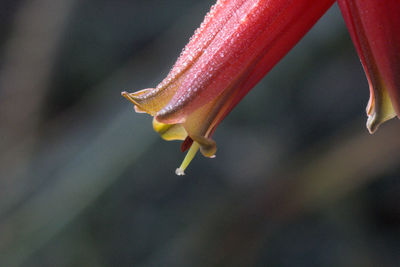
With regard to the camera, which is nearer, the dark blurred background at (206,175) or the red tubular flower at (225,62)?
the red tubular flower at (225,62)

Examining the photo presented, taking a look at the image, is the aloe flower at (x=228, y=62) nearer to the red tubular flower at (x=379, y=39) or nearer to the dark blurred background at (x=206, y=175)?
the red tubular flower at (x=379, y=39)

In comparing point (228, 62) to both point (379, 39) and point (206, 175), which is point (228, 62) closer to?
point (379, 39)

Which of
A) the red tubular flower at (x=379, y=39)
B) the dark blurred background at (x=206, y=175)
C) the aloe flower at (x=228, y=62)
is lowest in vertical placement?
the red tubular flower at (x=379, y=39)

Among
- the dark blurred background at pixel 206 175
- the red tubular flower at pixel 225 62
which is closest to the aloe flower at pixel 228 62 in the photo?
the red tubular flower at pixel 225 62

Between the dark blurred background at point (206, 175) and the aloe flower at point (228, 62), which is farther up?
the dark blurred background at point (206, 175)

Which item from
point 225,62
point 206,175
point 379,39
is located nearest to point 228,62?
point 225,62

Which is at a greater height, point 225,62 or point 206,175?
point 206,175

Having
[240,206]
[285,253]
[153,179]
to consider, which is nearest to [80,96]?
[153,179]

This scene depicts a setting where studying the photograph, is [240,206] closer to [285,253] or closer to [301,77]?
[285,253]
